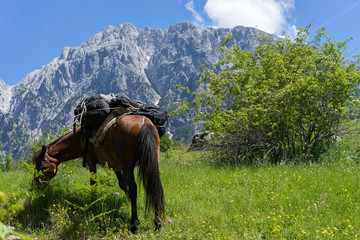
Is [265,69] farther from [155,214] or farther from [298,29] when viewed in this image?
[155,214]

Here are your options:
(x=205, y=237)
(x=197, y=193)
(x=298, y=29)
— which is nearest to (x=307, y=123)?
(x=298, y=29)

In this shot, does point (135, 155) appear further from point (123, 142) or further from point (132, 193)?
point (132, 193)

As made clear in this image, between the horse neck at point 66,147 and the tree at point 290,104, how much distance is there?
16.5 ft

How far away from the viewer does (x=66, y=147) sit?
570 centimetres

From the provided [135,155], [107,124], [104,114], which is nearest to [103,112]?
[104,114]

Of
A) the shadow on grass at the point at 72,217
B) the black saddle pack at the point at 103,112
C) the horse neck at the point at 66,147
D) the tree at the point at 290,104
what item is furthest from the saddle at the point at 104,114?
the tree at the point at 290,104

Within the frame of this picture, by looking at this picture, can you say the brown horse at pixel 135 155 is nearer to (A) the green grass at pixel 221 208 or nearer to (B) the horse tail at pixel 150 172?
(B) the horse tail at pixel 150 172

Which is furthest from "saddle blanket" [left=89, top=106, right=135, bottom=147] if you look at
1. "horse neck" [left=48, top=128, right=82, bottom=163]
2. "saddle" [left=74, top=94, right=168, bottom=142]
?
"horse neck" [left=48, top=128, right=82, bottom=163]

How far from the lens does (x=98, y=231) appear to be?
4277 mm

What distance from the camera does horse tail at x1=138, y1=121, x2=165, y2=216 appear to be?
416cm

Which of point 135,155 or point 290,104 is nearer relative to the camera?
point 135,155

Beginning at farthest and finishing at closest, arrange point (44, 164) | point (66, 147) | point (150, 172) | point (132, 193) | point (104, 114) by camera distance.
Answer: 1. point (66, 147)
2. point (44, 164)
3. point (104, 114)
4. point (132, 193)
5. point (150, 172)

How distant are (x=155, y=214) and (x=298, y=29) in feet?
32.1

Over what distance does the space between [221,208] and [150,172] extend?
1678 millimetres
